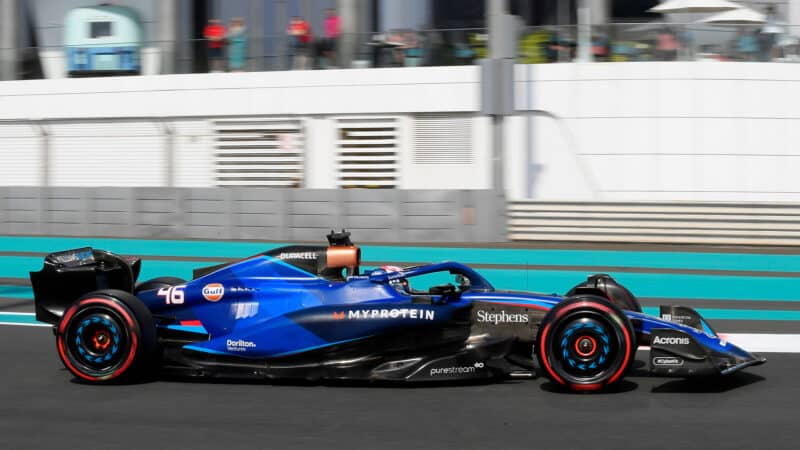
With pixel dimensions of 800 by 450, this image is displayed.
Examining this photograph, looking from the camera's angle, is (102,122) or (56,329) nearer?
(56,329)

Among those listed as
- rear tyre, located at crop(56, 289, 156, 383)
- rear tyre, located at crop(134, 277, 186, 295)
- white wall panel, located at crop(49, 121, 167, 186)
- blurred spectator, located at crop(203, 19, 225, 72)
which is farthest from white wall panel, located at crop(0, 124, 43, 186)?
rear tyre, located at crop(56, 289, 156, 383)

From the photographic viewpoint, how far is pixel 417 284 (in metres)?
11.7

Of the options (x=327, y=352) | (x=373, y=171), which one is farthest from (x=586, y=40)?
(x=327, y=352)

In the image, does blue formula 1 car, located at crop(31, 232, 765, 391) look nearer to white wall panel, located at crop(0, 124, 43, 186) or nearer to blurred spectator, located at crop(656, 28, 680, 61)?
blurred spectator, located at crop(656, 28, 680, 61)

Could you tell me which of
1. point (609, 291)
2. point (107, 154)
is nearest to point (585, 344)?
point (609, 291)

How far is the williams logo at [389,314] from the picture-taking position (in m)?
6.41

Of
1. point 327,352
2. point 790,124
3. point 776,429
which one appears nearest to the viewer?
point 776,429

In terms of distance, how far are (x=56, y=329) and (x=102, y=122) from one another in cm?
1251

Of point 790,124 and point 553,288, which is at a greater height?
point 790,124

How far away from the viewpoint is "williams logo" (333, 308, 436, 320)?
6.41 m

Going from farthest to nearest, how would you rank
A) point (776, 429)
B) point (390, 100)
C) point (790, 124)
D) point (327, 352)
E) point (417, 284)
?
point (390, 100)
point (790, 124)
point (417, 284)
point (327, 352)
point (776, 429)

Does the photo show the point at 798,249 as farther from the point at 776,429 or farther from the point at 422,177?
the point at 776,429

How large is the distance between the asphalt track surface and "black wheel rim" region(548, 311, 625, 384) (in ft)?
0.51

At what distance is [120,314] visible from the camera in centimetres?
652
